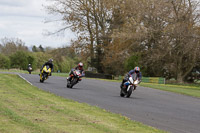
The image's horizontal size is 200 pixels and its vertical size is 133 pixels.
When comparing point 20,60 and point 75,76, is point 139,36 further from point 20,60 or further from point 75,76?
point 20,60

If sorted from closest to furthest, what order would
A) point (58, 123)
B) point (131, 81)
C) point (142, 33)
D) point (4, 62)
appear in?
point (58, 123) < point (131, 81) < point (142, 33) < point (4, 62)

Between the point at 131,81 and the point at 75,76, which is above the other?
the point at 75,76

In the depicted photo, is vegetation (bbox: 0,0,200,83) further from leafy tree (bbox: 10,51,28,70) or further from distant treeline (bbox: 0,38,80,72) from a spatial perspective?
leafy tree (bbox: 10,51,28,70)

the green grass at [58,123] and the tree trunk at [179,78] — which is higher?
the tree trunk at [179,78]

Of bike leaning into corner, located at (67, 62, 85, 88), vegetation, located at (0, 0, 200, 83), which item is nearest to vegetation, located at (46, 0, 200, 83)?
vegetation, located at (0, 0, 200, 83)

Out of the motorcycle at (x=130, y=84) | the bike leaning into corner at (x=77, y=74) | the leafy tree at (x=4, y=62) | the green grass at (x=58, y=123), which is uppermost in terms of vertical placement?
the leafy tree at (x=4, y=62)

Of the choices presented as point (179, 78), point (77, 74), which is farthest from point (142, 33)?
point (77, 74)

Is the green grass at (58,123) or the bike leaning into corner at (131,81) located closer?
the green grass at (58,123)

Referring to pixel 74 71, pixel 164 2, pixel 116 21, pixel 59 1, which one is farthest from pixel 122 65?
pixel 74 71

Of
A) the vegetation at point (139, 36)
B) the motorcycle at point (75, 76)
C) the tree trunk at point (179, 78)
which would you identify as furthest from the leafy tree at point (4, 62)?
the motorcycle at point (75, 76)

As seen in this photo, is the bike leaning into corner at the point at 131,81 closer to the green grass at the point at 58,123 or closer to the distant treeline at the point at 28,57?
the green grass at the point at 58,123

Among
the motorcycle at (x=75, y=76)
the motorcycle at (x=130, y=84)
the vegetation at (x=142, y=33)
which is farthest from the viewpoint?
the vegetation at (x=142, y=33)

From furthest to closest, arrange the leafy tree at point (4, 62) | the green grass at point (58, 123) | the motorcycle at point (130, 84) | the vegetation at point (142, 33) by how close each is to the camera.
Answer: the leafy tree at point (4, 62), the vegetation at point (142, 33), the motorcycle at point (130, 84), the green grass at point (58, 123)

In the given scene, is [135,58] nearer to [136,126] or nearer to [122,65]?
[122,65]
